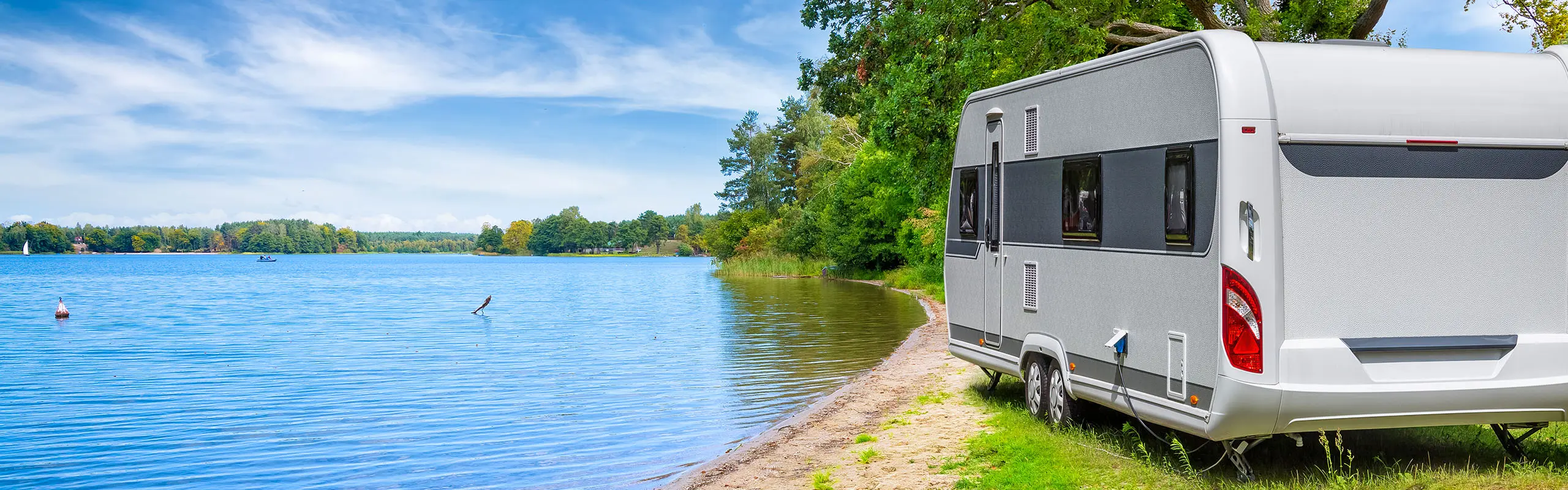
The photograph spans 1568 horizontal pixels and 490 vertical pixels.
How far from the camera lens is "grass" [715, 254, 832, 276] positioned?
217 ft

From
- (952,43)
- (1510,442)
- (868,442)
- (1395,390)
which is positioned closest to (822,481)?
(868,442)

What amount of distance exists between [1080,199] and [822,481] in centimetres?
292

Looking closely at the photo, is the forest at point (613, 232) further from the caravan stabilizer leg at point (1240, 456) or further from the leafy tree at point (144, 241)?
the caravan stabilizer leg at point (1240, 456)

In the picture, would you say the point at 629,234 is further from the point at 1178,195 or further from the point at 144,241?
the point at 1178,195

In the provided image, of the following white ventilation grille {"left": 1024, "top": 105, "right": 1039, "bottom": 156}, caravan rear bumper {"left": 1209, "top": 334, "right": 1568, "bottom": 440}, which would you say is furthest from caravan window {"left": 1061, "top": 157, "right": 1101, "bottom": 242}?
caravan rear bumper {"left": 1209, "top": 334, "right": 1568, "bottom": 440}

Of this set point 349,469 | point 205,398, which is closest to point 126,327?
point 205,398

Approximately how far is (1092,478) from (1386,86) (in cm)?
309

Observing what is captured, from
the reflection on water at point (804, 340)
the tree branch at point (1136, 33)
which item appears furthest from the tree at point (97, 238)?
the tree branch at point (1136, 33)

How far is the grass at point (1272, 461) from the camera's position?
21.2 ft

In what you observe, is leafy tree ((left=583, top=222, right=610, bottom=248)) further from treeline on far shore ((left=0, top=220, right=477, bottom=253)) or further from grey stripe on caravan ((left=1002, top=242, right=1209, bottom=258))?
grey stripe on caravan ((left=1002, top=242, right=1209, bottom=258))

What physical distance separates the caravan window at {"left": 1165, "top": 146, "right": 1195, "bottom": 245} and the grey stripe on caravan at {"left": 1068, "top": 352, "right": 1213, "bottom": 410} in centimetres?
92

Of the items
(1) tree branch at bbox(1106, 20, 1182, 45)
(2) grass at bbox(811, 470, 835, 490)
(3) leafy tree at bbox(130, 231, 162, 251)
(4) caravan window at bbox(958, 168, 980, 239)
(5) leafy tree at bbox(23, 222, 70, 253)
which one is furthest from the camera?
(3) leafy tree at bbox(130, 231, 162, 251)

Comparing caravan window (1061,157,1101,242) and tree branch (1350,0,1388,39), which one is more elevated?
tree branch (1350,0,1388,39)

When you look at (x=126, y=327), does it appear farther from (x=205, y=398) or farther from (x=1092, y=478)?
(x=1092, y=478)
